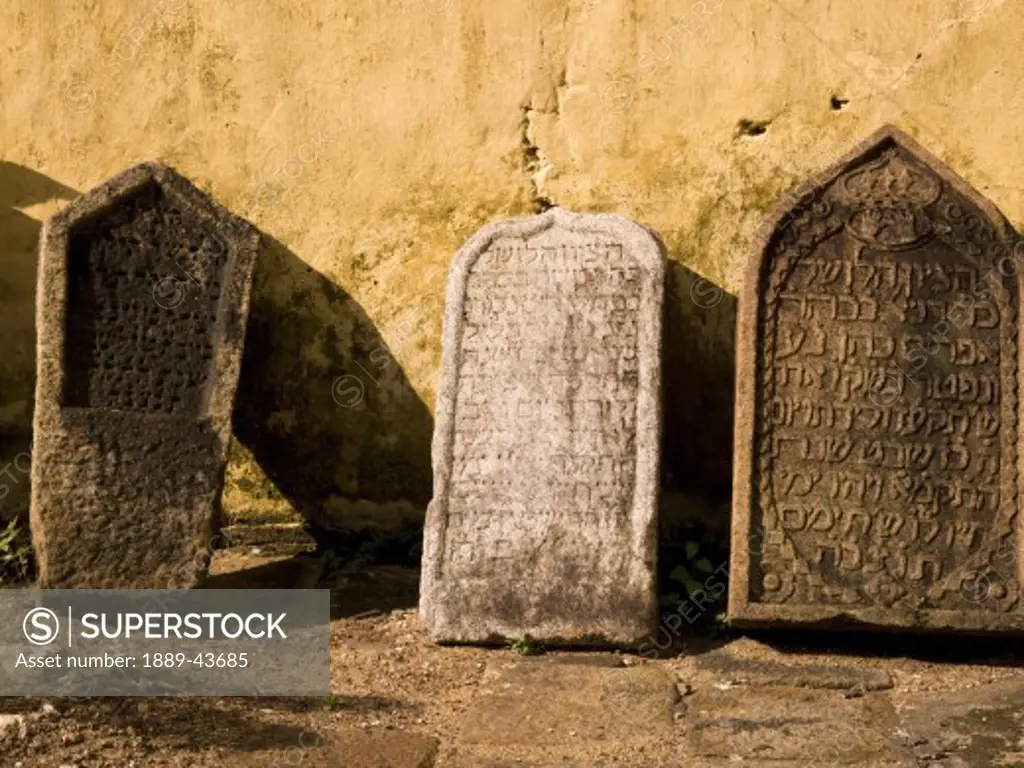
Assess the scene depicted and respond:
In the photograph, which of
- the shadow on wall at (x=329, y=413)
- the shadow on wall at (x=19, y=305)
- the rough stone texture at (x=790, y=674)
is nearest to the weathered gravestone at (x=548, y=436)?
the rough stone texture at (x=790, y=674)

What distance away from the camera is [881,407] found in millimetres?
5488

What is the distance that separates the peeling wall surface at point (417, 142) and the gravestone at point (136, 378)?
0.57 m

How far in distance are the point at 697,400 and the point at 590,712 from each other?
1735mm

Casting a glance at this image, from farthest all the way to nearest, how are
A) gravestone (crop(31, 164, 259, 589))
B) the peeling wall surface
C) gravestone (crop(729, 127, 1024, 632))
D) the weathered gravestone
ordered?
the peeling wall surface < gravestone (crop(31, 164, 259, 589)) < the weathered gravestone < gravestone (crop(729, 127, 1024, 632))

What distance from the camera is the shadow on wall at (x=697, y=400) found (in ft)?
20.7

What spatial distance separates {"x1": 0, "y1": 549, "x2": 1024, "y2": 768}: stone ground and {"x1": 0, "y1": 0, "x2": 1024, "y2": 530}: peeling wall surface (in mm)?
1070

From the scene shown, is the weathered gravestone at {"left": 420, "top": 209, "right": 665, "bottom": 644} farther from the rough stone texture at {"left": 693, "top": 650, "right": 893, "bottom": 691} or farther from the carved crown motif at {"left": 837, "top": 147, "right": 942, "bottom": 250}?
the carved crown motif at {"left": 837, "top": 147, "right": 942, "bottom": 250}

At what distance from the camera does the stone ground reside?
14.8 ft

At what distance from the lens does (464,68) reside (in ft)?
21.7

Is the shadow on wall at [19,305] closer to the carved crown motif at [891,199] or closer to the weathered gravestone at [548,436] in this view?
the weathered gravestone at [548,436]

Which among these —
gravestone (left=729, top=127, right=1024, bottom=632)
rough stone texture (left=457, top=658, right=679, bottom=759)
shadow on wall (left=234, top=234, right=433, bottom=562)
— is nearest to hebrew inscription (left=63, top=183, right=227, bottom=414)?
shadow on wall (left=234, top=234, right=433, bottom=562)

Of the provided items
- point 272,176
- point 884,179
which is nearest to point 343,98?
point 272,176

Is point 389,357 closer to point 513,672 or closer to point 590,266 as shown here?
point 590,266

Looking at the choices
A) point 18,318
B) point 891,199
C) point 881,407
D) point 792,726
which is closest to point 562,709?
point 792,726
